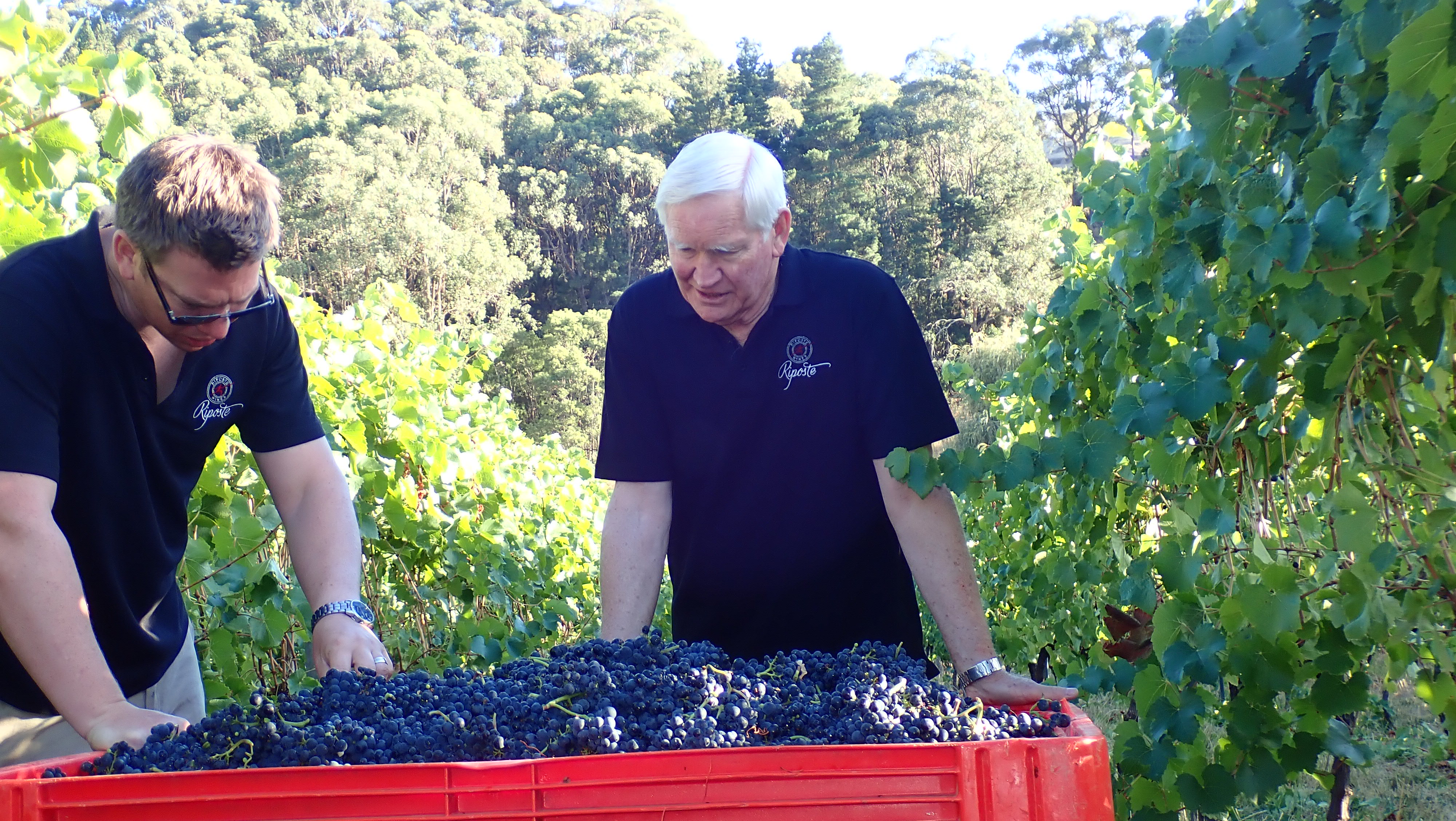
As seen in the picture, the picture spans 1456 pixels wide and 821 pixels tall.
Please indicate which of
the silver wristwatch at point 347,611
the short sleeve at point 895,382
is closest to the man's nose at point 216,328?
the silver wristwatch at point 347,611

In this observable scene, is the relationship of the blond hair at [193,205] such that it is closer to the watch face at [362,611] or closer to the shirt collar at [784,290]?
the watch face at [362,611]

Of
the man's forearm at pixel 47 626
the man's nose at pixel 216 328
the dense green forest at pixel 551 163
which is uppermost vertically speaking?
the dense green forest at pixel 551 163

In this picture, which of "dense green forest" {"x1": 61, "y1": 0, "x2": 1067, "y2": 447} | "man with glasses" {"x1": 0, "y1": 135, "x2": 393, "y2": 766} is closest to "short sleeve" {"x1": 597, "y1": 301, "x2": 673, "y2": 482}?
"man with glasses" {"x1": 0, "y1": 135, "x2": 393, "y2": 766}

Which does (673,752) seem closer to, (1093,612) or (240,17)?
(1093,612)

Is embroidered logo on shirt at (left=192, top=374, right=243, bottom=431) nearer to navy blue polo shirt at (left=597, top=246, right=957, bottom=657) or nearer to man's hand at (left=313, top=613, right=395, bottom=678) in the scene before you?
man's hand at (left=313, top=613, right=395, bottom=678)

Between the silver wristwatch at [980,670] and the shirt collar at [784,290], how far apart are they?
2.68 feet

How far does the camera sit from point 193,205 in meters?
1.62

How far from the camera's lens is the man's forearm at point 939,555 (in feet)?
6.16

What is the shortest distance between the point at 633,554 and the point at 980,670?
0.74 metres

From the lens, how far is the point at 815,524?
2195 millimetres

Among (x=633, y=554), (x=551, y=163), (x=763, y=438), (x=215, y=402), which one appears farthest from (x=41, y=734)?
(x=551, y=163)

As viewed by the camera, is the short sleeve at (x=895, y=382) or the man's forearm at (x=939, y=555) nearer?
the man's forearm at (x=939, y=555)

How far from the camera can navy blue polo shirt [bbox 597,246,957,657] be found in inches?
85.5

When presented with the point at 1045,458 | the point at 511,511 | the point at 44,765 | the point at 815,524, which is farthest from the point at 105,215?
the point at 511,511
